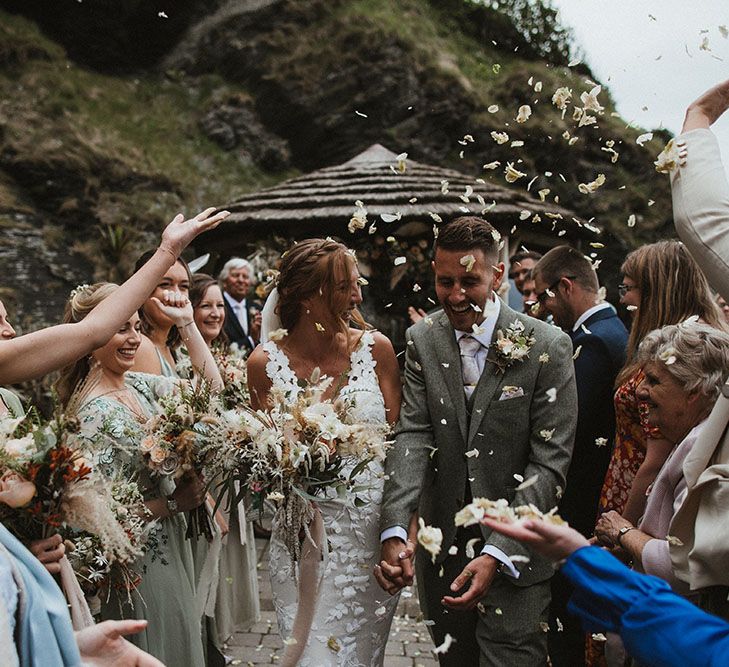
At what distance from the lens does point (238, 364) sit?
18.4ft

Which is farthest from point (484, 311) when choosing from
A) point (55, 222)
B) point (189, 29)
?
point (189, 29)

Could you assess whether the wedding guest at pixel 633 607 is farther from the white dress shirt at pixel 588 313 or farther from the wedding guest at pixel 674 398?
the white dress shirt at pixel 588 313

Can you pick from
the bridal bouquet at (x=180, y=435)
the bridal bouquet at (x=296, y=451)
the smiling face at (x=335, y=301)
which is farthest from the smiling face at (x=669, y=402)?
the bridal bouquet at (x=180, y=435)

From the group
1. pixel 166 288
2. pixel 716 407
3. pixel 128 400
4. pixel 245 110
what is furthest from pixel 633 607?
pixel 245 110

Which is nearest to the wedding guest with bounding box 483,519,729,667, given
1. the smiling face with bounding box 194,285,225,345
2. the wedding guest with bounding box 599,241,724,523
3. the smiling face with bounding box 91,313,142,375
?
the wedding guest with bounding box 599,241,724,523

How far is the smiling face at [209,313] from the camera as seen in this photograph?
6.34m

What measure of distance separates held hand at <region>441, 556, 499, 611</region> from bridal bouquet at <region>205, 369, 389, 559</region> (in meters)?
0.57

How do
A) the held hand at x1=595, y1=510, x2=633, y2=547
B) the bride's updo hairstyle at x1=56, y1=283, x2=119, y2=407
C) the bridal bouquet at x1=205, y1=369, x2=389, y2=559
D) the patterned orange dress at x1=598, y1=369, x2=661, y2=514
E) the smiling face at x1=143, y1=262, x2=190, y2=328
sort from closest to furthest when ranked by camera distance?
the held hand at x1=595, y1=510, x2=633, y2=547 < the bridal bouquet at x1=205, y1=369, x2=389, y2=559 < the patterned orange dress at x1=598, y1=369, x2=661, y2=514 < the bride's updo hairstyle at x1=56, y1=283, x2=119, y2=407 < the smiling face at x1=143, y1=262, x2=190, y2=328

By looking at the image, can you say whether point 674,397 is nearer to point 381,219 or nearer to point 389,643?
point 389,643

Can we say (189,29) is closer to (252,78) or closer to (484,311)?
(252,78)

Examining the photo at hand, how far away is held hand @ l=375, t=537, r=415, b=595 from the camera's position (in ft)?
10.9

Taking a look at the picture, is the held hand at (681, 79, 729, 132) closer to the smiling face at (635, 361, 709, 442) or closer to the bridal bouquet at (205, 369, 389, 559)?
the smiling face at (635, 361, 709, 442)

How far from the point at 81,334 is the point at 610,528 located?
2.22 metres

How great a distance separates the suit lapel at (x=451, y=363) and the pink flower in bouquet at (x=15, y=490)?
1.87 meters
